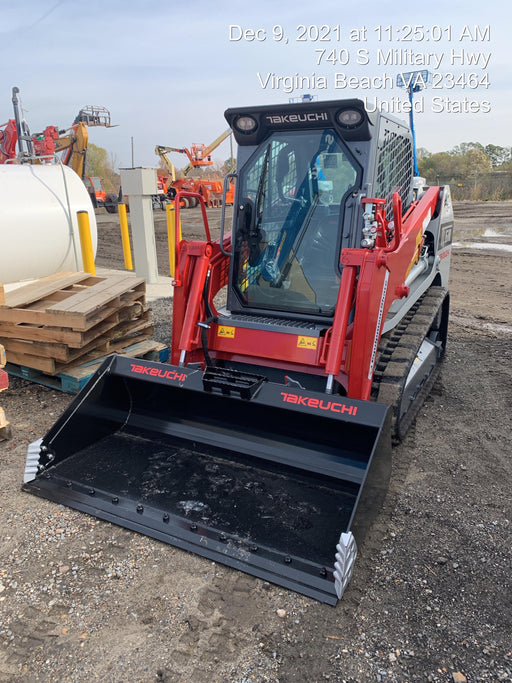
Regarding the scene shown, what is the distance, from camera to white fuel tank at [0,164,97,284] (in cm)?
677

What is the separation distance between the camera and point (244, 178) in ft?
15.3

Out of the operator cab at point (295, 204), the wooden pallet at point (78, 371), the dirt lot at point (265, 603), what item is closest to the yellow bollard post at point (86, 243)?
the wooden pallet at point (78, 371)

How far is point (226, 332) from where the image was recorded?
177 inches

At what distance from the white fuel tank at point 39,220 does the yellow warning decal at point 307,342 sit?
4.41m

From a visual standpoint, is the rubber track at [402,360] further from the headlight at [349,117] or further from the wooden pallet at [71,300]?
the wooden pallet at [71,300]

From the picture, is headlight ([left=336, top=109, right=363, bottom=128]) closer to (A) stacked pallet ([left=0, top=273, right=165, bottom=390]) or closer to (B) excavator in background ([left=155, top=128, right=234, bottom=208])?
(A) stacked pallet ([left=0, top=273, right=165, bottom=390])

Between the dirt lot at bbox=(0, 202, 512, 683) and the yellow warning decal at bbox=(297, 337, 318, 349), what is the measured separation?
1.16 meters

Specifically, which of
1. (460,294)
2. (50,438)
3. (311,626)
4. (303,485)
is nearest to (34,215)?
(50,438)

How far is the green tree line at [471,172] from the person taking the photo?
33469 mm

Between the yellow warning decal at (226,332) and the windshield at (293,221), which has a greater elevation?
the windshield at (293,221)

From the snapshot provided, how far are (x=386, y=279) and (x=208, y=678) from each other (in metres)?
2.75

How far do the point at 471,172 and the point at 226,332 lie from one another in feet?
130

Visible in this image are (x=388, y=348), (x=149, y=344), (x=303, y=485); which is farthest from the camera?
(x=149, y=344)

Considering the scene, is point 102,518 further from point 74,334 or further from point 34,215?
point 34,215
